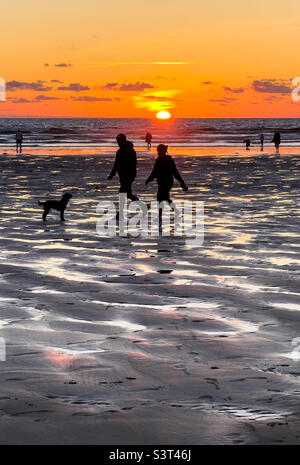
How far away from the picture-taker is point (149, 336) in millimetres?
6301

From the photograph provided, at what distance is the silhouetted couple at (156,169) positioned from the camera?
1514cm

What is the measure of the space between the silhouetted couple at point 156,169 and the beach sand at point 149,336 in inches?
80.9

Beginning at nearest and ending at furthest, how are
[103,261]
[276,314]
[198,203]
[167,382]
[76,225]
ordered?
[167,382] → [276,314] → [103,261] → [76,225] → [198,203]

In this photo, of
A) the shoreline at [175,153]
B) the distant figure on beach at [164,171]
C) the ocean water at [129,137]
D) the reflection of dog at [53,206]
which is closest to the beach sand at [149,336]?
the reflection of dog at [53,206]

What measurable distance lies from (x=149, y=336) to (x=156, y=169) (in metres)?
9.23

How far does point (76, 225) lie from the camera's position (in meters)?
14.3

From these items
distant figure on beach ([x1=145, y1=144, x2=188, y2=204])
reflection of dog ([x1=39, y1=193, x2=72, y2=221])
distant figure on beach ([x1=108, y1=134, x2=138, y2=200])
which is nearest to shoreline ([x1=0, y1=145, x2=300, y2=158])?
distant figure on beach ([x1=108, y1=134, x2=138, y2=200])

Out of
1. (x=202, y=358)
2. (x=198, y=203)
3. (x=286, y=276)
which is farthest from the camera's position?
(x=198, y=203)

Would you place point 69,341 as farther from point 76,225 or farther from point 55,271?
point 76,225

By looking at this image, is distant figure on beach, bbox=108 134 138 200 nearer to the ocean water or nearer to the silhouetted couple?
the silhouetted couple

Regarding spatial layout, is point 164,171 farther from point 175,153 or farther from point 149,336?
point 175,153

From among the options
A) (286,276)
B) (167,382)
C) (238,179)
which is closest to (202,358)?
(167,382)
